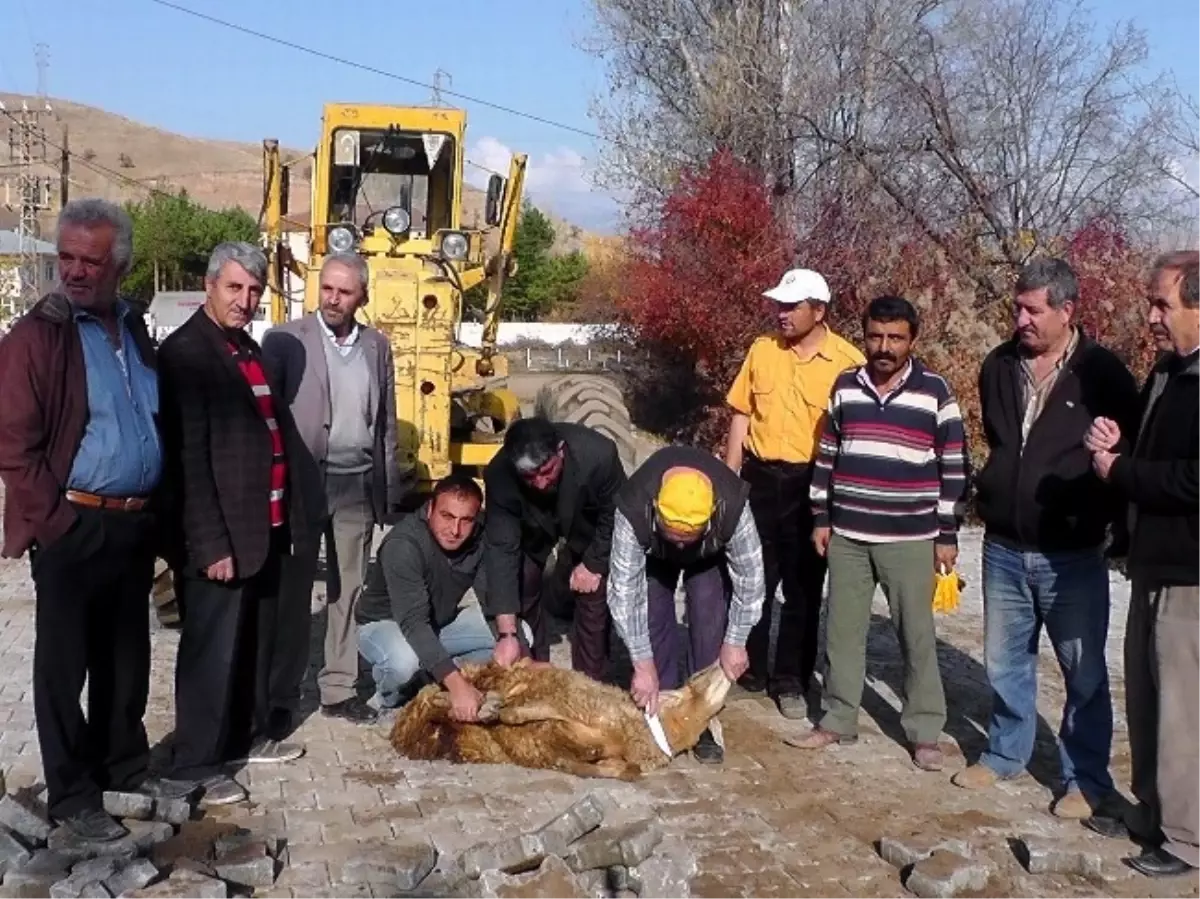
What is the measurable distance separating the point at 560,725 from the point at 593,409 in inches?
206

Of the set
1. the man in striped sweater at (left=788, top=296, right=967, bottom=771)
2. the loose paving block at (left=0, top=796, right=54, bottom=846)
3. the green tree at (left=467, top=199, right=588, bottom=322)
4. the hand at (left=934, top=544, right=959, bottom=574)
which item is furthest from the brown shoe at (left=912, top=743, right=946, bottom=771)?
the green tree at (left=467, top=199, right=588, bottom=322)

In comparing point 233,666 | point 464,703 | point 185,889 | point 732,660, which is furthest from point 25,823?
point 732,660

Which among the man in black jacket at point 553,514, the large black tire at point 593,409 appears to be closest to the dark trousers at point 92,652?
the man in black jacket at point 553,514

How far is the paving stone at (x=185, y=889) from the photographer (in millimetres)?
4039

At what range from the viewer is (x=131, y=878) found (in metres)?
4.15

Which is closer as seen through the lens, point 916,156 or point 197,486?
point 197,486

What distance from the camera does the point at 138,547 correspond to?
4.64 m

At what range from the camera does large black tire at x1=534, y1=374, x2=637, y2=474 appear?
1014 cm

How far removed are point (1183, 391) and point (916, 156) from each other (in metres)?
11.5

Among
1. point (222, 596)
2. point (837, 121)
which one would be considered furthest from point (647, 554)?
point (837, 121)

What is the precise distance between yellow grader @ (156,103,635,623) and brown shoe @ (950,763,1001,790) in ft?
13.5

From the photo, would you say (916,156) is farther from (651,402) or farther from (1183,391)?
(1183,391)

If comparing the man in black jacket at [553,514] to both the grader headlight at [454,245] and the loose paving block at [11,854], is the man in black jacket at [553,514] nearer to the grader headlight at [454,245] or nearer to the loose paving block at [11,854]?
the loose paving block at [11,854]

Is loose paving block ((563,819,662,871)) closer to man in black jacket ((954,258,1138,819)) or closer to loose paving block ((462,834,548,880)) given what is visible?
loose paving block ((462,834,548,880))
